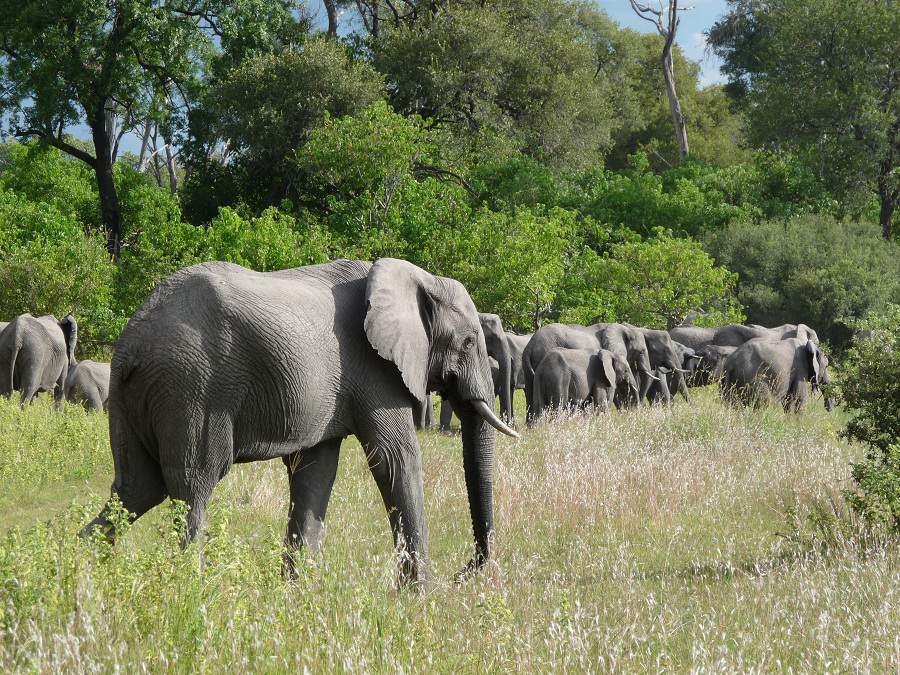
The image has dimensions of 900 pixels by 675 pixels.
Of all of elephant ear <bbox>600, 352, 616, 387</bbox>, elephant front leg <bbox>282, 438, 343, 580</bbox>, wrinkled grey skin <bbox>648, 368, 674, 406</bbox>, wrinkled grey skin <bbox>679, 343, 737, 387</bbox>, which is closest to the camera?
elephant front leg <bbox>282, 438, 343, 580</bbox>

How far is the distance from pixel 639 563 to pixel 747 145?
→ 37155 mm

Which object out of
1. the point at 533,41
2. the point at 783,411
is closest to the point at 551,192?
the point at 533,41

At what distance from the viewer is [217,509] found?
417 centimetres

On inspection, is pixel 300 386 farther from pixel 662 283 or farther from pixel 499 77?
pixel 499 77

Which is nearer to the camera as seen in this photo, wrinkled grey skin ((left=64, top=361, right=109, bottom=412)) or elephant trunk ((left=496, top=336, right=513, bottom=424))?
elephant trunk ((left=496, top=336, right=513, bottom=424))

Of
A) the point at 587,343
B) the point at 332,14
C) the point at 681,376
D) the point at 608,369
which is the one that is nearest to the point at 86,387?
the point at 587,343

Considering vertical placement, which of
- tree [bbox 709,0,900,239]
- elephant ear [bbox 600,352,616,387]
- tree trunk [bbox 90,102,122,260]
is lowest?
elephant ear [bbox 600,352,616,387]

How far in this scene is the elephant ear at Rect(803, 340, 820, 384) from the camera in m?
17.5

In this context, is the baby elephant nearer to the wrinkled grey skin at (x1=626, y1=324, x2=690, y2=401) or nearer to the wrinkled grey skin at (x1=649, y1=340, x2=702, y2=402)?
the wrinkled grey skin at (x1=649, y1=340, x2=702, y2=402)

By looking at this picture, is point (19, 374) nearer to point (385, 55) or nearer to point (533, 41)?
point (385, 55)

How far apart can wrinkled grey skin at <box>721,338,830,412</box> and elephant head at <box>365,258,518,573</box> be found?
10264 millimetres

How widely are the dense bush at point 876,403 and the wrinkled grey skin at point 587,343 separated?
9.56m

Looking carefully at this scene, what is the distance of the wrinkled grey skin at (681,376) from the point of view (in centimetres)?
2055

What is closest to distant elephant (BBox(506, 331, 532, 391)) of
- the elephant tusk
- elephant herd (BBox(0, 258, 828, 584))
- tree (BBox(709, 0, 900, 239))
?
the elephant tusk
